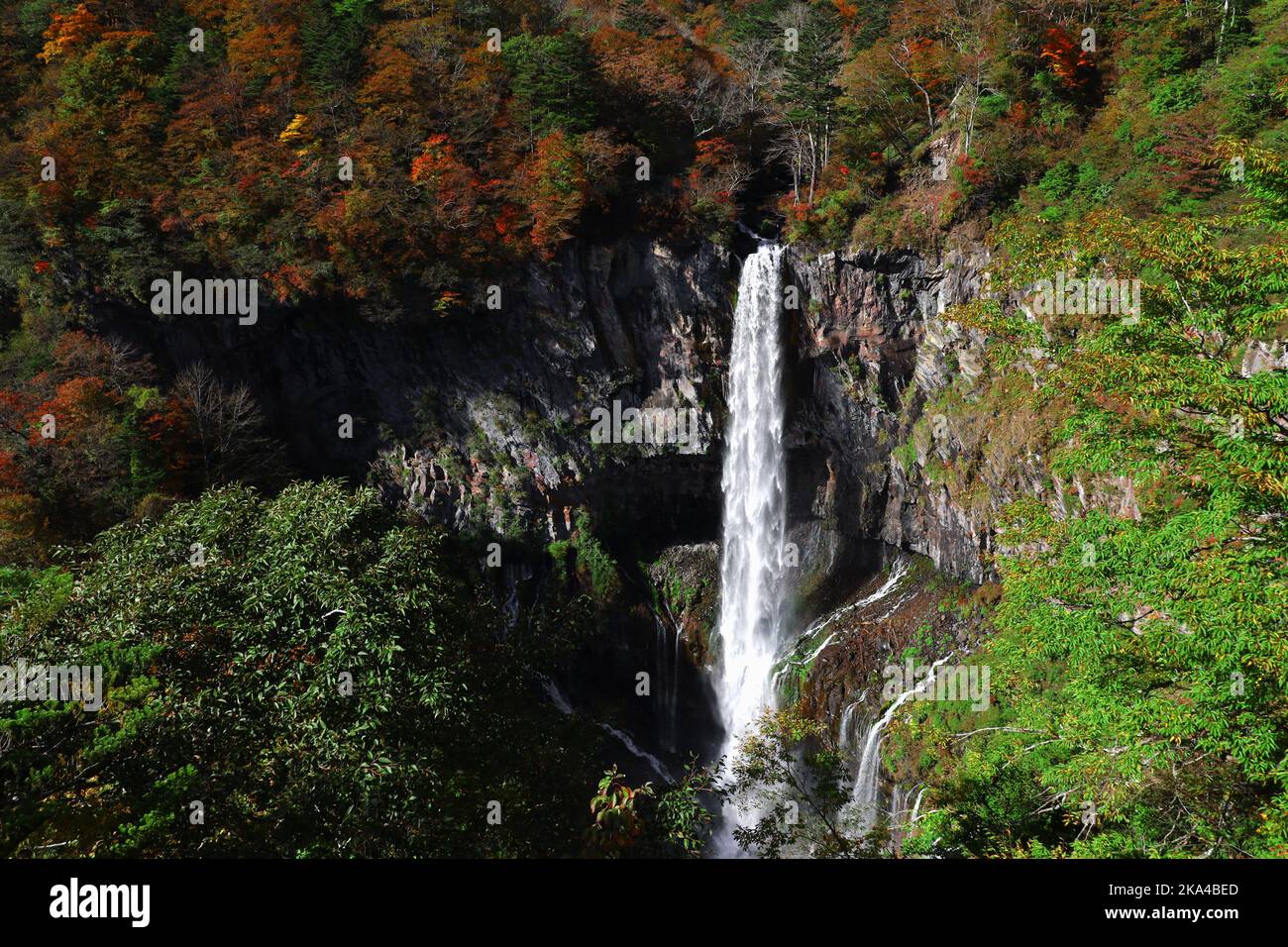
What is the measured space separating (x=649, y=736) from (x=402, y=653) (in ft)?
55.8

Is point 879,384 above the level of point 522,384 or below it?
below

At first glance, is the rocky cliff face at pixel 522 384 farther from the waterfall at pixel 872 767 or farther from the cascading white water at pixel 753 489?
the waterfall at pixel 872 767

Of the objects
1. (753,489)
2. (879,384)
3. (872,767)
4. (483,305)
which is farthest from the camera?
(753,489)

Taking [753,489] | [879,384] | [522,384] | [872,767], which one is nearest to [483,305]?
[522,384]

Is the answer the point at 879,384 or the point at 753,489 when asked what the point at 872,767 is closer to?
the point at 753,489

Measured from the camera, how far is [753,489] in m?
24.8

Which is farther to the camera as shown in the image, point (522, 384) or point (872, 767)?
point (522, 384)

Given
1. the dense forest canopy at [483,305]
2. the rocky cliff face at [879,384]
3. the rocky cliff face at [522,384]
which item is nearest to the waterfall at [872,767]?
the dense forest canopy at [483,305]

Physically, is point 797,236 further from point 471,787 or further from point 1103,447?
point 471,787

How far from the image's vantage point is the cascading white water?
23.8 metres

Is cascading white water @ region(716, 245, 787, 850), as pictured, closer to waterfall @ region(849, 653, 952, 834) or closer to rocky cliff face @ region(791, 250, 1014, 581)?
rocky cliff face @ region(791, 250, 1014, 581)

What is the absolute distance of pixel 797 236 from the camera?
23734mm

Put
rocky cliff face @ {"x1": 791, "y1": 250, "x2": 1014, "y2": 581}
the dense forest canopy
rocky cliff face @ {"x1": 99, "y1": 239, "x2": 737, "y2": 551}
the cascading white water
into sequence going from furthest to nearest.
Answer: rocky cliff face @ {"x1": 99, "y1": 239, "x2": 737, "y2": 551} → the cascading white water → rocky cliff face @ {"x1": 791, "y1": 250, "x2": 1014, "y2": 581} → the dense forest canopy

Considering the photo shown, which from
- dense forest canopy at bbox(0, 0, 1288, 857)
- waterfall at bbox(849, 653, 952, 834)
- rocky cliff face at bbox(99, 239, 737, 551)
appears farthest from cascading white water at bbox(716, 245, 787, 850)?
waterfall at bbox(849, 653, 952, 834)
